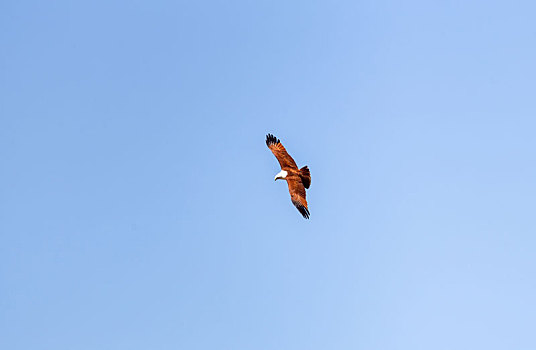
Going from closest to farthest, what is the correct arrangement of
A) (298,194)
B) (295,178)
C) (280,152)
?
(298,194), (295,178), (280,152)

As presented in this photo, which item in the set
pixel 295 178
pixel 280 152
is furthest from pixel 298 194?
pixel 280 152

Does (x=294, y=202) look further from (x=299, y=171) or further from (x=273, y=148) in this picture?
(x=273, y=148)

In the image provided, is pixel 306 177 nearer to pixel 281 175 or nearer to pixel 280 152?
pixel 281 175

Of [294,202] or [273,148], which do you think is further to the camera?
[273,148]

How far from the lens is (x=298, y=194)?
158ft

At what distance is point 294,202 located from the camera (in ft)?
158

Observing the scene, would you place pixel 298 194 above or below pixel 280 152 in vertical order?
below

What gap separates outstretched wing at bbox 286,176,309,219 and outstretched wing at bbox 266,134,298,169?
218 cm

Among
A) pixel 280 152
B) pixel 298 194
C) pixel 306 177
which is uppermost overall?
pixel 280 152

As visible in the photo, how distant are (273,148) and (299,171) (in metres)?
5.19

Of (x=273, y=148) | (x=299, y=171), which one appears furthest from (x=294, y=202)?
(x=273, y=148)

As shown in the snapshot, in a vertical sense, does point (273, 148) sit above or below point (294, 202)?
above

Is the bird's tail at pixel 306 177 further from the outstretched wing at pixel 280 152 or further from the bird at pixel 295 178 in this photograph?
the outstretched wing at pixel 280 152

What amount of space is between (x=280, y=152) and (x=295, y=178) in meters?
4.78
